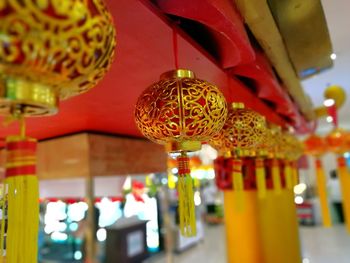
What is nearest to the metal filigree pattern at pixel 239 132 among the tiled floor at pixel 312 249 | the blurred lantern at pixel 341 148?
the blurred lantern at pixel 341 148

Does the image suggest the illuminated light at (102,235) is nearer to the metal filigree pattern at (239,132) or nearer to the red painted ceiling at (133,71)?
the red painted ceiling at (133,71)

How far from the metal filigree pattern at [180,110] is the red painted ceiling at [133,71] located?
0.13 meters

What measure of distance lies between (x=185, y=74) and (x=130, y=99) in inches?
21.2

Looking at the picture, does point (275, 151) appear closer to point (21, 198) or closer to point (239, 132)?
point (239, 132)

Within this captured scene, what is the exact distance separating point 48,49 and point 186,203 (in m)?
0.41

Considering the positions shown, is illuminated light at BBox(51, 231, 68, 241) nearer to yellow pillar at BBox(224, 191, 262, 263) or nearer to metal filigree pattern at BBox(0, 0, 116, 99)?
yellow pillar at BBox(224, 191, 262, 263)

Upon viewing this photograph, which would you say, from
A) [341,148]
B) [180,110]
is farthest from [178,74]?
[341,148]

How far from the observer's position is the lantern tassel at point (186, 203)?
1.83 ft

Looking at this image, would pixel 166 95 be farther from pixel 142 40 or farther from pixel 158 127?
pixel 142 40

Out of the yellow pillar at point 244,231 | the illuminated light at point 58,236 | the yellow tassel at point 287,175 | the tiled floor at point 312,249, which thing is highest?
the yellow tassel at point 287,175

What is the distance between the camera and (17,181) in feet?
1.07

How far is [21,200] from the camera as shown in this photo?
0.33m

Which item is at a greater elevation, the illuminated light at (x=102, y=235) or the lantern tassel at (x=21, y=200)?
the lantern tassel at (x=21, y=200)

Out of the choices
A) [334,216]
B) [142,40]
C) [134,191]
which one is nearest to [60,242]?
[134,191]
